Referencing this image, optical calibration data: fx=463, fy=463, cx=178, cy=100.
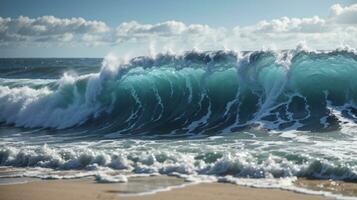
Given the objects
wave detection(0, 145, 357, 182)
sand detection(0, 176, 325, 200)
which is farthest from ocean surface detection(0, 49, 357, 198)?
sand detection(0, 176, 325, 200)

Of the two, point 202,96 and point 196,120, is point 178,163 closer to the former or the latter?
point 196,120

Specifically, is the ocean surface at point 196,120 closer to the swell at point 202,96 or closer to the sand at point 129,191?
the swell at point 202,96

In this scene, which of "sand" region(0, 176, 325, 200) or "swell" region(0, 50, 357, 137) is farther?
"swell" region(0, 50, 357, 137)

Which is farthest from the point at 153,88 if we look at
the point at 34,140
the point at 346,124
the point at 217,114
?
the point at 346,124

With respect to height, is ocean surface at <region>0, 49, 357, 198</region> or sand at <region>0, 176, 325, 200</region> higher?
ocean surface at <region>0, 49, 357, 198</region>

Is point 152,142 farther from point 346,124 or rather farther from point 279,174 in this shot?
point 346,124

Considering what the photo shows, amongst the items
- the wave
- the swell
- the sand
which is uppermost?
the swell

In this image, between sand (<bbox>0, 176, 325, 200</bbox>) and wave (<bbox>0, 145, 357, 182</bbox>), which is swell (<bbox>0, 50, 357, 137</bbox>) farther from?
sand (<bbox>0, 176, 325, 200</bbox>)
